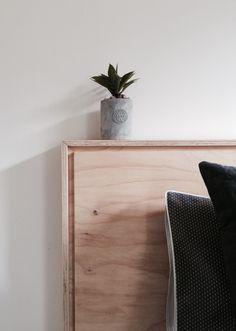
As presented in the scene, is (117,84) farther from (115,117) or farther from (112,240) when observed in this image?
(112,240)

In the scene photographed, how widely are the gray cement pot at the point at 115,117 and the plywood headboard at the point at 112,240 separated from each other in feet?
0.13

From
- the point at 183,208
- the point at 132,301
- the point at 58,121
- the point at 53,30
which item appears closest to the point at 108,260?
the point at 132,301

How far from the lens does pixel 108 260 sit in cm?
101

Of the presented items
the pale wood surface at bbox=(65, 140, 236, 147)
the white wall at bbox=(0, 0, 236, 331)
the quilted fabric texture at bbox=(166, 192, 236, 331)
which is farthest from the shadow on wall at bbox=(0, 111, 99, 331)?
the quilted fabric texture at bbox=(166, 192, 236, 331)

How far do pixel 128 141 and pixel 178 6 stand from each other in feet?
1.80

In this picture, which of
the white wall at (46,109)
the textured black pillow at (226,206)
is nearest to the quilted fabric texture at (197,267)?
the textured black pillow at (226,206)

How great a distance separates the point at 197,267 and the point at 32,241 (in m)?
0.58

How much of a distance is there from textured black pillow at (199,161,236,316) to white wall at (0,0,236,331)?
0.37 metres

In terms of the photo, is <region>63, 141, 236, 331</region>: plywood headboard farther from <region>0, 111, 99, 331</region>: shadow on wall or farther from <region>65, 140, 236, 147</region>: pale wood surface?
<region>0, 111, 99, 331</region>: shadow on wall

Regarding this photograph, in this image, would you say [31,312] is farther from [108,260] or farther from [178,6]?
[178,6]

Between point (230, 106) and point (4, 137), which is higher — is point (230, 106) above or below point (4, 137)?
above

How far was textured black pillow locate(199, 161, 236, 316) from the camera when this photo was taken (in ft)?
2.47

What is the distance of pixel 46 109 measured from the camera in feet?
3.64

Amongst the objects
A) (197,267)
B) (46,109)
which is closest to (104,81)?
(46,109)
